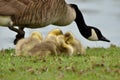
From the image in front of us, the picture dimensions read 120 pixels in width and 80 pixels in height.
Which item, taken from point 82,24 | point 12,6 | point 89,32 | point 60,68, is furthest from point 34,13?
point 60,68

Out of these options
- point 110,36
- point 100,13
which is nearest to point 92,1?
point 100,13

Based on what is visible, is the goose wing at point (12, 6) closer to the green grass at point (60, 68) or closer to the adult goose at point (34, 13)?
the adult goose at point (34, 13)

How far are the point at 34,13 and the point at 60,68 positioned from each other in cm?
331

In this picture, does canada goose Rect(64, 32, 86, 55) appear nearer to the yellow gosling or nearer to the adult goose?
the yellow gosling

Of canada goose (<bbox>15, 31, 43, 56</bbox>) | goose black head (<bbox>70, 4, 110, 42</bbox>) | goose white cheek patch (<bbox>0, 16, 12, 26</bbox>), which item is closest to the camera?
canada goose (<bbox>15, 31, 43, 56</bbox>)

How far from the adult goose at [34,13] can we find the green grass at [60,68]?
1699 mm

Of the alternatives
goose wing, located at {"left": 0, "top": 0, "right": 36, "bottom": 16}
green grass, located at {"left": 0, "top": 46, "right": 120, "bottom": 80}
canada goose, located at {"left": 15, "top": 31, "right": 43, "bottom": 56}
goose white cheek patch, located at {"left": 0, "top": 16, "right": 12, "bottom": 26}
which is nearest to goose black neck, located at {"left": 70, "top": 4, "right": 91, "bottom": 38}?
goose wing, located at {"left": 0, "top": 0, "right": 36, "bottom": 16}

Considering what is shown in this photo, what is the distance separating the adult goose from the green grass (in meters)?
1.70

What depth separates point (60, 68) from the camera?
973 centimetres

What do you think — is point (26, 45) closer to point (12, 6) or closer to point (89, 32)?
point (12, 6)

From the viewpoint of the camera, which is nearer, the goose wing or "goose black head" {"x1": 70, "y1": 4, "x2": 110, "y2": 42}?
the goose wing

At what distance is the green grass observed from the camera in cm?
929

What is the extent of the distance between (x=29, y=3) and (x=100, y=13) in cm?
1380

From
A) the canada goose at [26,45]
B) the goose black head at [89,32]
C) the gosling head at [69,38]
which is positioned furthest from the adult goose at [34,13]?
the gosling head at [69,38]
